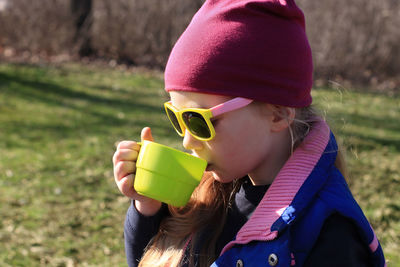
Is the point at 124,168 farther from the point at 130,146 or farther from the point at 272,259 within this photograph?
the point at 272,259

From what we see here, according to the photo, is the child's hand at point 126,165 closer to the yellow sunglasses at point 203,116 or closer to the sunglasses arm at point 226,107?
the yellow sunglasses at point 203,116

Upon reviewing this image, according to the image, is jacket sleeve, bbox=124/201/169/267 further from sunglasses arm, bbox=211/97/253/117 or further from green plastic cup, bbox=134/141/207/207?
sunglasses arm, bbox=211/97/253/117

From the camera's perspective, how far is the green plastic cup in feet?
6.64

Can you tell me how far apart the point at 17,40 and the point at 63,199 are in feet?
31.5

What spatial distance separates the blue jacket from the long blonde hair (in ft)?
0.79

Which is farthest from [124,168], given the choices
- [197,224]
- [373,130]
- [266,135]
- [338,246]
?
[373,130]

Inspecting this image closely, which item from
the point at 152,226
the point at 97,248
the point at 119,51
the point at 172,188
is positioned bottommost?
the point at 119,51

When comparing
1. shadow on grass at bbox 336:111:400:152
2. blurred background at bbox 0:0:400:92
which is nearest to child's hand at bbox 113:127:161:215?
shadow on grass at bbox 336:111:400:152

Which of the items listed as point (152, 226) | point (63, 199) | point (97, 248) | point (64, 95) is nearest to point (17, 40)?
point (64, 95)

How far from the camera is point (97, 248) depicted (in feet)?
13.2

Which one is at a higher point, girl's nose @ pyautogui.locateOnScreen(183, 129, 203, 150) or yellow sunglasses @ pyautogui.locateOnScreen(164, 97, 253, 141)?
yellow sunglasses @ pyautogui.locateOnScreen(164, 97, 253, 141)

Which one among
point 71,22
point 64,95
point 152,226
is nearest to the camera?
point 152,226

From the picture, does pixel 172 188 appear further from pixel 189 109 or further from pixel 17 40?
pixel 17 40

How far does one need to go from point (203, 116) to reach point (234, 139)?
0.50 ft
